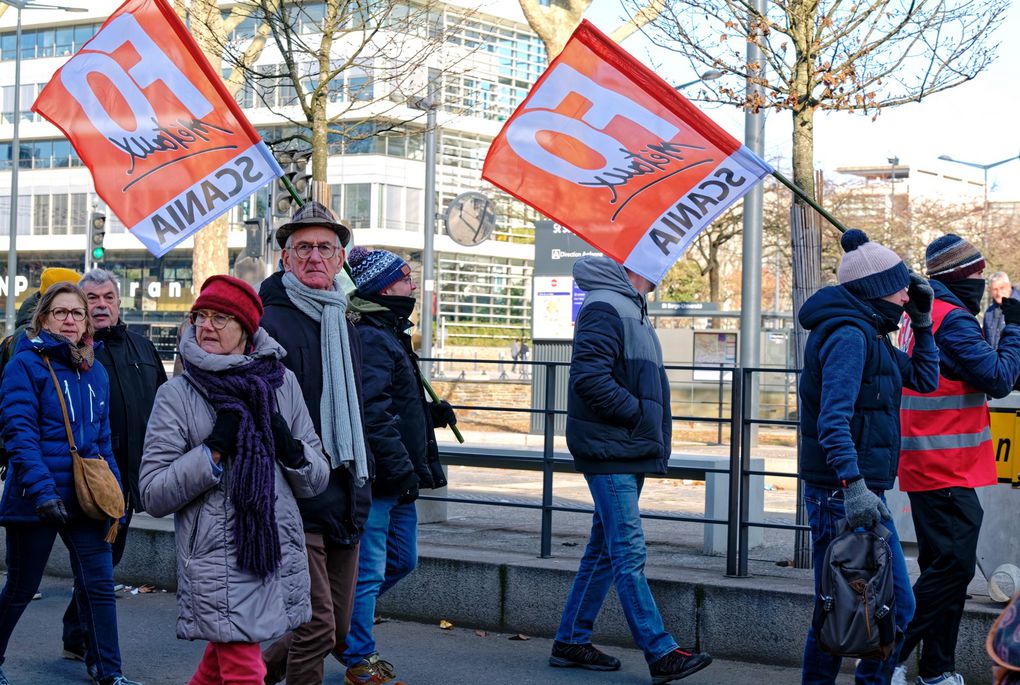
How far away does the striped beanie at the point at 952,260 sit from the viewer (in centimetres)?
589

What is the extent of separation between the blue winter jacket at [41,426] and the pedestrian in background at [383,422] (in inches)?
46.9

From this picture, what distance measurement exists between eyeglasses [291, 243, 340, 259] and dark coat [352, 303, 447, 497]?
65 centimetres

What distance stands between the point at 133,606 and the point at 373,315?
3.17 metres

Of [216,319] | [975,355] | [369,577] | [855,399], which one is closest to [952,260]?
[975,355]

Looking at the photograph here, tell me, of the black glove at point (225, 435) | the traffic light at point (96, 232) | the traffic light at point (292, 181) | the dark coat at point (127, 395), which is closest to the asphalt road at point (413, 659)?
the dark coat at point (127, 395)

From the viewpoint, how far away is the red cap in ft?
14.8

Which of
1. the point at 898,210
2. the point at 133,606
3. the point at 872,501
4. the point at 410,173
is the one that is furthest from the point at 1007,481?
the point at 410,173

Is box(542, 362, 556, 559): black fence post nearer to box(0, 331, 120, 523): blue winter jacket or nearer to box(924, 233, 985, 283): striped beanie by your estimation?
box(924, 233, 985, 283): striped beanie

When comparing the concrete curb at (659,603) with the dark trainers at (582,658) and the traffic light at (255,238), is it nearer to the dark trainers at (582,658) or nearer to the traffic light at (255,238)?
the dark trainers at (582,658)

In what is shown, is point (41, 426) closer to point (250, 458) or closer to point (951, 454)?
point (250, 458)

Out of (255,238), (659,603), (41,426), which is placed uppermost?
(255,238)

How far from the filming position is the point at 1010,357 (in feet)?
18.8

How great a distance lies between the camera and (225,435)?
4.38 m

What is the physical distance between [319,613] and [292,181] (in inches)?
305
